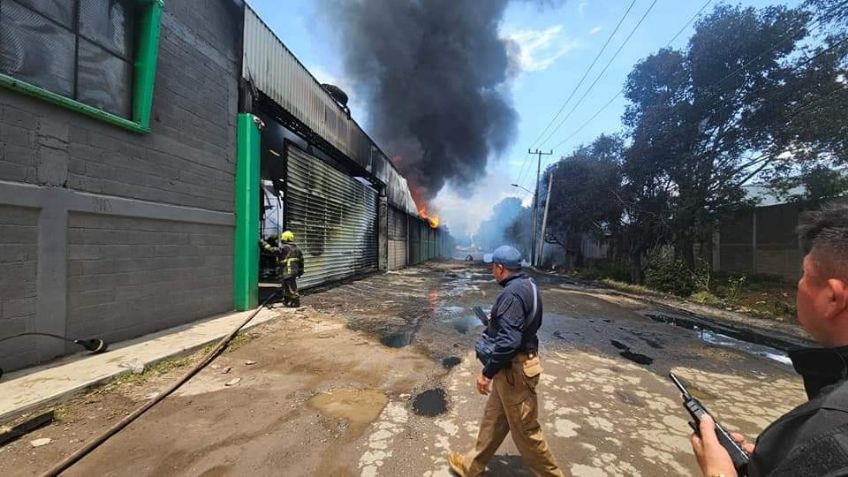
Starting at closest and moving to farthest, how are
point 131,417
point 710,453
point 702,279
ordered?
point 710,453
point 131,417
point 702,279

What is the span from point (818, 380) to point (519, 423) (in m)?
1.67

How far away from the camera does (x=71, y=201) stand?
4.48 metres

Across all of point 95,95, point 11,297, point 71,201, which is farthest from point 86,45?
point 11,297

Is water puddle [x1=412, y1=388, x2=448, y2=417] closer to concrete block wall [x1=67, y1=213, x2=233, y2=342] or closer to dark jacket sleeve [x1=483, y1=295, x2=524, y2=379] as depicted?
dark jacket sleeve [x1=483, y1=295, x2=524, y2=379]

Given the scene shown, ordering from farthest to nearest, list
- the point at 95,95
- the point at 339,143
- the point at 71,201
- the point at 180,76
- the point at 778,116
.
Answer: the point at 778,116
the point at 339,143
the point at 180,76
the point at 95,95
the point at 71,201

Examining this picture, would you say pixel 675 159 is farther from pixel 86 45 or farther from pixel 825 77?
pixel 86 45

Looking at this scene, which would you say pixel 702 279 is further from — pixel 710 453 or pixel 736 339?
pixel 710 453

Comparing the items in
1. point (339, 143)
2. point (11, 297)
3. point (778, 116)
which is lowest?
point (11, 297)

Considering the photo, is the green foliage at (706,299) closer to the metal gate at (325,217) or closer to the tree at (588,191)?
the tree at (588,191)

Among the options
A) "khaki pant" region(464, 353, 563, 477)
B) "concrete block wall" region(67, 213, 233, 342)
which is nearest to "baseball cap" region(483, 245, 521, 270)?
"khaki pant" region(464, 353, 563, 477)

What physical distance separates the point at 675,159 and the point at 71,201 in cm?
1857

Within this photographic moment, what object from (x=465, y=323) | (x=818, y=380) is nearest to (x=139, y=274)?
(x=465, y=323)

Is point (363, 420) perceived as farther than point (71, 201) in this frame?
No

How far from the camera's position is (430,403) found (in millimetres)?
3852
